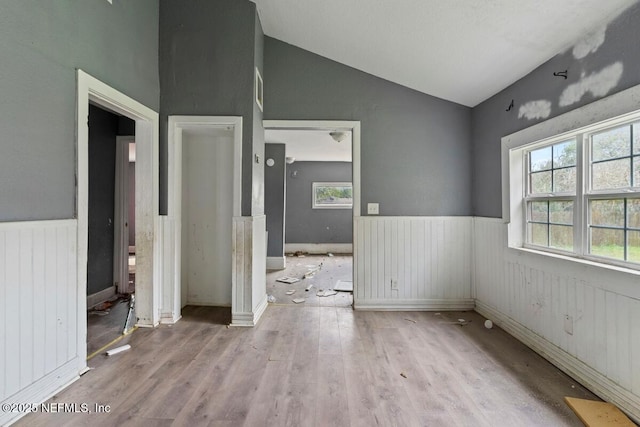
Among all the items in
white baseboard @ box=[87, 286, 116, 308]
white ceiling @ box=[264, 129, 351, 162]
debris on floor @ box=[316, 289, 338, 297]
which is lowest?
debris on floor @ box=[316, 289, 338, 297]

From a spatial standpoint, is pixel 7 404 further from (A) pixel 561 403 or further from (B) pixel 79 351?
(A) pixel 561 403

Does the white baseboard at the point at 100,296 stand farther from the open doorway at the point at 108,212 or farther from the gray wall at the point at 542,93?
the gray wall at the point at 542,93

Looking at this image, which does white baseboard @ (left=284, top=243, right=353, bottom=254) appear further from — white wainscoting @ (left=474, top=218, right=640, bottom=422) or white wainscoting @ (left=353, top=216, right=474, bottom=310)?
white wainscoting @ (left=474, top=218, right=640, bottom=422)

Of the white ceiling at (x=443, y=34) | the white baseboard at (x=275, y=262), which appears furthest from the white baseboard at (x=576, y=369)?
the white baseboard at (x=275, y=262)

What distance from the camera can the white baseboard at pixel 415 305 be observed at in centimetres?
349

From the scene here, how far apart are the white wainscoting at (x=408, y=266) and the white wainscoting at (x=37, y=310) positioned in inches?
103

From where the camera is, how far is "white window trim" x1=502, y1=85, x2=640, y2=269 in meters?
1.82

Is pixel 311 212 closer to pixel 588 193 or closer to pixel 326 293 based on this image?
pixel 326 293

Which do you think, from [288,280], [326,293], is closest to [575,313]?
[326,293]

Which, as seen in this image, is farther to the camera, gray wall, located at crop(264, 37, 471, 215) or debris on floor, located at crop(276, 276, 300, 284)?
debris on floor, located at crop(276, 276, 300, 284)

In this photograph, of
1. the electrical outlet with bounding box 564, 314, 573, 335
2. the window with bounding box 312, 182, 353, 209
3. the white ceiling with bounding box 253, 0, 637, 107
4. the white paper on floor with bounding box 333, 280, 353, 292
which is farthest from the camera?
the window with bounding box 312, 182, 353, 209

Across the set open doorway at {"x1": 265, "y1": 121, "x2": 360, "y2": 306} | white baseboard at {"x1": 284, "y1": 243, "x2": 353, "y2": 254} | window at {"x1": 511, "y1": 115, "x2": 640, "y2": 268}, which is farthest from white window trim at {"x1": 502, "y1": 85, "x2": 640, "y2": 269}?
white baseboard at {"x1": 284, "y1": 243, "x2": 353, "y2": 254}

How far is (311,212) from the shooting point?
8.21m

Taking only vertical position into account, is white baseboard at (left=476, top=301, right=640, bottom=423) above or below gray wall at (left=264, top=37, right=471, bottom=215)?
below
